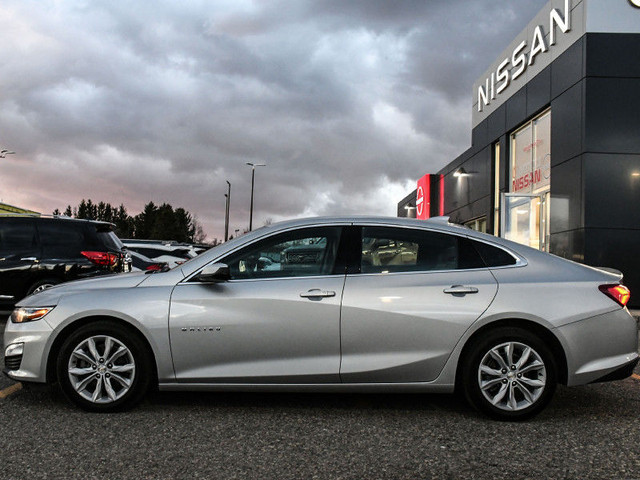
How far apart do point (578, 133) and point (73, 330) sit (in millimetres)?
13444

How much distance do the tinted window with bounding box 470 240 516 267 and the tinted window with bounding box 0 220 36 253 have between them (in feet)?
25.2

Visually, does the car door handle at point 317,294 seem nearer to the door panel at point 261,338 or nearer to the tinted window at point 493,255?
the door panel at point 261,338

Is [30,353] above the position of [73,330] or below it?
below

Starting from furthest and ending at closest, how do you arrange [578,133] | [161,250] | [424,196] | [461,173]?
[424,196] → [461,173] → [578,133] → [161,250]

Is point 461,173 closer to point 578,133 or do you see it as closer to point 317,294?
point 578,133

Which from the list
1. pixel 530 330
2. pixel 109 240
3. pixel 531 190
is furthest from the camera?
pixel 531 190

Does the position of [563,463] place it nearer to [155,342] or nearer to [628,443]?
[628,443]

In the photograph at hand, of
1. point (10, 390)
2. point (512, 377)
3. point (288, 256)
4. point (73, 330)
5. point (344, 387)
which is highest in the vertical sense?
point (288, 256)

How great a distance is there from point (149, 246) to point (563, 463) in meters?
10.8

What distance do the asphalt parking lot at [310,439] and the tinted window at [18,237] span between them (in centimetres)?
522

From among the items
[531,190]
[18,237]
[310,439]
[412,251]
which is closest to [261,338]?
[310,439]

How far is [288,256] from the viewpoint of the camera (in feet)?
15.3

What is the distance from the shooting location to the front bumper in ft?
15.0

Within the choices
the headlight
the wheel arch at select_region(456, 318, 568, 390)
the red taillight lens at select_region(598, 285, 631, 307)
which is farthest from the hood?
the red taillight lens at select_region(598, 285, 631, 307)
